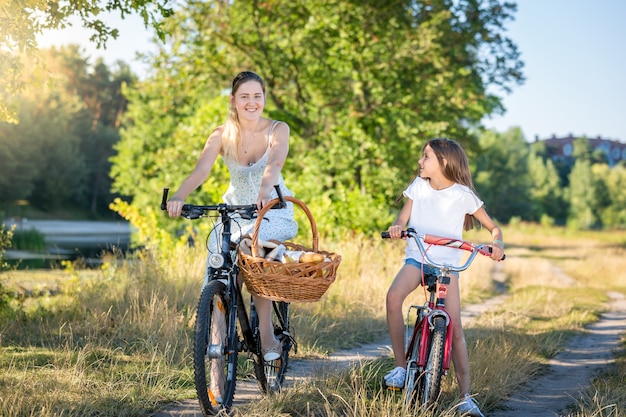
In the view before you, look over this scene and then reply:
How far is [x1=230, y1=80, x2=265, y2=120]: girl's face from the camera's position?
493 cm

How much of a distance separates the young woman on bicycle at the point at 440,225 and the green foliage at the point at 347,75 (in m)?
10.0

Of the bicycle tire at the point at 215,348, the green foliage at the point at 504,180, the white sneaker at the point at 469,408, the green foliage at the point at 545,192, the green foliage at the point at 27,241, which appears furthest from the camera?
the green foliage at the point at 545,192

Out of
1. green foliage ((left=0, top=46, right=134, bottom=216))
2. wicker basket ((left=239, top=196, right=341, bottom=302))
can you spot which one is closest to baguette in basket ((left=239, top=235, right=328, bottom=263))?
wicker basket ((left=239, top=196, right=341, bottom=302))

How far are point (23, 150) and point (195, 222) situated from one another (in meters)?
28.1

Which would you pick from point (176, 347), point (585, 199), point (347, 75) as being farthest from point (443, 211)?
point (585, 199)

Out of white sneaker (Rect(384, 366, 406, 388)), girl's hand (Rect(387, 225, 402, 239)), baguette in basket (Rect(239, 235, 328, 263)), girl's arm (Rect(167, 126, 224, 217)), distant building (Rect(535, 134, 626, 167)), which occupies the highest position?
distant building (Rect(535, 134, 626, 167))

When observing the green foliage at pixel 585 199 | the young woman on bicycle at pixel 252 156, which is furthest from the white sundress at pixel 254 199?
the green foliage at pixel 585 199

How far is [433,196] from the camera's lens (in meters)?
A: 5.00

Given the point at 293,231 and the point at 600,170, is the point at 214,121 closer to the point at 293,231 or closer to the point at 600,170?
the point at 293,231

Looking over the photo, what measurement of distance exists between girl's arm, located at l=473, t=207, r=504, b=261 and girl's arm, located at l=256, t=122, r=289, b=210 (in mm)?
1319

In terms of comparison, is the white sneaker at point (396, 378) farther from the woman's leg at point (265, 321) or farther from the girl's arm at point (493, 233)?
the girl's arm at point (493, 233)

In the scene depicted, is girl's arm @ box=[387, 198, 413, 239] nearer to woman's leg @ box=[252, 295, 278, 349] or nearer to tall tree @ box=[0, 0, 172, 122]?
woman's leg @ box=[252, 295, 278, 349]

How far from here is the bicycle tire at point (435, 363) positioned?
4562 mm

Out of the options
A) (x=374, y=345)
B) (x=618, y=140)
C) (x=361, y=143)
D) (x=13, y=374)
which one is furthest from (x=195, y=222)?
(x=618, y=140)
